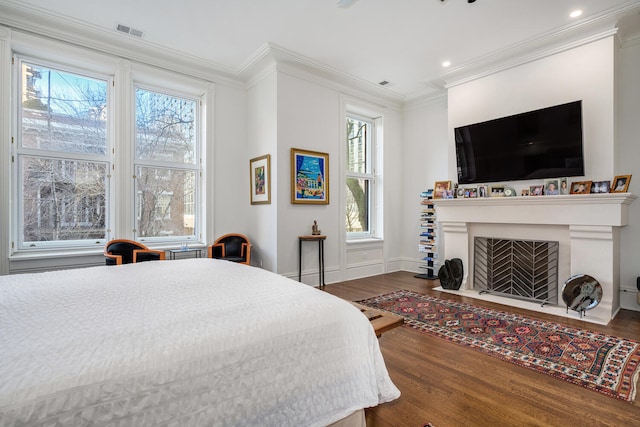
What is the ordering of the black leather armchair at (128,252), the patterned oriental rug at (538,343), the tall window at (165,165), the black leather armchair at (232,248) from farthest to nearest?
the black leather armchair at (232,248), the tall window at (165,165), the black leather armchair at (128,252), the patterned oriental rug at (538,343)

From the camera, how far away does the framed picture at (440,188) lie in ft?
15.4

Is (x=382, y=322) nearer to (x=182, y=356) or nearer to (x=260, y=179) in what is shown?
(x=182, y=356)

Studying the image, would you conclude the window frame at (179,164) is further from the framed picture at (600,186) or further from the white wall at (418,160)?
the framed picture at (600,186)

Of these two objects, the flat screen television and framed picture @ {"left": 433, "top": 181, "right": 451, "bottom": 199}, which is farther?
Answer: framed picture @ {"left": 433, "top": 181, "right": 451, "bottom": 199}

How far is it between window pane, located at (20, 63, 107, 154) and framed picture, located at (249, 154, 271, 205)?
72.9 inches

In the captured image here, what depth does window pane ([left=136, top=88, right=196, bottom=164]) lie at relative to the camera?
413 centimetres

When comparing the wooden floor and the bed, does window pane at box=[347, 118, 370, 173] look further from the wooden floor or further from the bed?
the bed

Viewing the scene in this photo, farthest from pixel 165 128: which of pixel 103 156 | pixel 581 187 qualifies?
pixel 581 187

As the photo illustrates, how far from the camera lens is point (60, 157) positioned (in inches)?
141

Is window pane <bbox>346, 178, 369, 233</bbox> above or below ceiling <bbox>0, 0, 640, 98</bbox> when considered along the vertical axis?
below

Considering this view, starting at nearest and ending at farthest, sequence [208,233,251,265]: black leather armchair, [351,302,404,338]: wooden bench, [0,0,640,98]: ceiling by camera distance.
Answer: [351,302,404,338]: wooden bench → [0,0,640,98]: ceiling → [208,233,251,265]: black leather armchair

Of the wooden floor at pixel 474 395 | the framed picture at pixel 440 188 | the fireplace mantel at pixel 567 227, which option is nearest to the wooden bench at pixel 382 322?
the wooden floor at pixel 474 395

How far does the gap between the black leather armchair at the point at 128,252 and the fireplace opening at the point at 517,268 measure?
4136mm

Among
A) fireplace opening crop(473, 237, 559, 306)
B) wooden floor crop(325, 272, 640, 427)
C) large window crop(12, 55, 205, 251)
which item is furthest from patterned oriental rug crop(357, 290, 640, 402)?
large window crop(12, 55, 205, 251)
